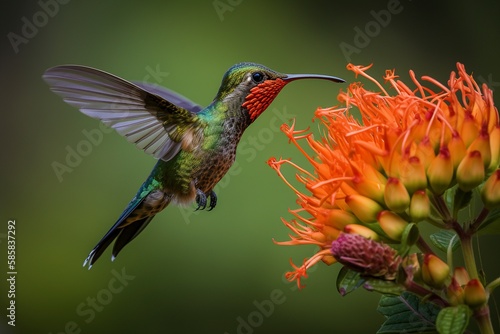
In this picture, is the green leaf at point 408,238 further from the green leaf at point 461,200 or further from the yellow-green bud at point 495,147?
the yellow-green bud at point 495,147

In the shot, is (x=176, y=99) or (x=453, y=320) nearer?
(x=453, y=320)

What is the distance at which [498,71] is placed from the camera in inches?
175

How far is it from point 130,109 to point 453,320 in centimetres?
137

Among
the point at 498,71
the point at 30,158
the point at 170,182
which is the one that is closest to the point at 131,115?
the point at 170,182

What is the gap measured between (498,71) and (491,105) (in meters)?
2.90

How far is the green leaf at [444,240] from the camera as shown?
70.7 inches

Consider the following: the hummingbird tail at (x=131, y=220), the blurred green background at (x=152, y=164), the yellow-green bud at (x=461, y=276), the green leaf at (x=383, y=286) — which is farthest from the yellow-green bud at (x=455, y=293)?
the blurred green background at (x=152, y=164)

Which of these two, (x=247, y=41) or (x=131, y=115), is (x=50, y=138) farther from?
(x=131, y=115)

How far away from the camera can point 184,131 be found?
2.64 meters

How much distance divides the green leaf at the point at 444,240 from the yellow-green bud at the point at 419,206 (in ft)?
0.80

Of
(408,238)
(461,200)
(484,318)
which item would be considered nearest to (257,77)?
(461,200)

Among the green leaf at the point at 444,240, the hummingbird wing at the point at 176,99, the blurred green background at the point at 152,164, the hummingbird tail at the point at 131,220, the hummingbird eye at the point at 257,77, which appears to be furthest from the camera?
the blurred green background at the point at 152,164

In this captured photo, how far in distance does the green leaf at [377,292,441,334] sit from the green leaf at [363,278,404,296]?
166 mm

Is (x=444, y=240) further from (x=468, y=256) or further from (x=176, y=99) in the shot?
(x=176, y=99)
